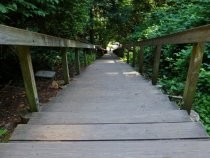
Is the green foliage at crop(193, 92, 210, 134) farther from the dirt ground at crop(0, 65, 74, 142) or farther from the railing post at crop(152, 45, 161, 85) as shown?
the dirt ground at crop(0, 65, 74, 142)

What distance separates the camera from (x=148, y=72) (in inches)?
335

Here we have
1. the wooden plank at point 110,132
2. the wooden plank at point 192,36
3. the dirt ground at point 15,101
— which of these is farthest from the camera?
the dirt ground at point 15,101

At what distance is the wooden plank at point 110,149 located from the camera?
A: 8.11 ft

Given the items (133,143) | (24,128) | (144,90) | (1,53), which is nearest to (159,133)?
(133,143)

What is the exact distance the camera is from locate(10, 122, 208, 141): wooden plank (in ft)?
9.43

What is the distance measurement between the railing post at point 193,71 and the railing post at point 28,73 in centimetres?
172

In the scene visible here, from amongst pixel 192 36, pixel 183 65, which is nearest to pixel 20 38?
pixel 192 36

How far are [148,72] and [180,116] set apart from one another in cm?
508

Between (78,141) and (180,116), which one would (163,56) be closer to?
(180,116)

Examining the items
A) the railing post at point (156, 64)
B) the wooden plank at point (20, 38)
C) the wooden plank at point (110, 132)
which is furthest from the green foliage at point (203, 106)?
the wooden plank at point (20, 38)

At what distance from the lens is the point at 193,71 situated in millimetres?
3504

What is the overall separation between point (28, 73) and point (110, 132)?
1.17 m

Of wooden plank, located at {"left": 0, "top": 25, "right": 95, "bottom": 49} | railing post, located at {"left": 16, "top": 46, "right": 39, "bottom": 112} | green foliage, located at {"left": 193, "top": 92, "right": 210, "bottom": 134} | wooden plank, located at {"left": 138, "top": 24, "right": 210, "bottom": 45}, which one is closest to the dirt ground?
railing post, located at {"left": 16, "top": 46, "right": 39, "bottom": 112}

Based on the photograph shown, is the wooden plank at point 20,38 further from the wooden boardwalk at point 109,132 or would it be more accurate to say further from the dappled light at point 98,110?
the wooden boardwalk at point 109,132
